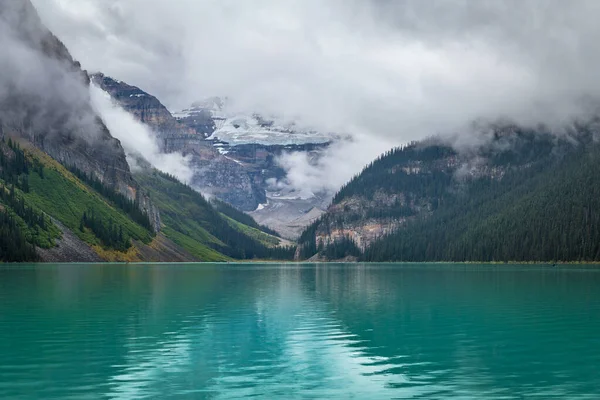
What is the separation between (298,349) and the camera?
49.6 m

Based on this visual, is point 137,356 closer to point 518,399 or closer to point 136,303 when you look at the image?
point 518,399

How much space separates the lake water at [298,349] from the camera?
3597 cm

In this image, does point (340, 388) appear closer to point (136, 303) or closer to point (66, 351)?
point (66, 351)

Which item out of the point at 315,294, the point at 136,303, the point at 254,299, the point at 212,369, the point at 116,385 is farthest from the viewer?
the point at 315,294

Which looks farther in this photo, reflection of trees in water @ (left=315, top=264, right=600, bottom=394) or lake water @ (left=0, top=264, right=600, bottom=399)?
reflection of trees in water @ (left=315, top=264, right=600, bottom=394)

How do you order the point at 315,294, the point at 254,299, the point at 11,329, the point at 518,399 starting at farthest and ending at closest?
the point at 315,294 < the point at 254,299 < the point at 11,329 < the point at 518,399

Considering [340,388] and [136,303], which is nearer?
[340,388]

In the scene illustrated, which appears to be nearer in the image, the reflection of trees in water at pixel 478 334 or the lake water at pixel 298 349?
the lake water at pixel 298 349

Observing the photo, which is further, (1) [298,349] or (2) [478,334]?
(2) [478,334]

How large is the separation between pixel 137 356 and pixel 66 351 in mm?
5694

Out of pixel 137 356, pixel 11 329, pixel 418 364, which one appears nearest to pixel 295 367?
pixel 418 364

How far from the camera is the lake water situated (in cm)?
3597

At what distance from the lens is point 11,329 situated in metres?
58.0

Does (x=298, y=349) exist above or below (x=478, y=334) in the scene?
below
